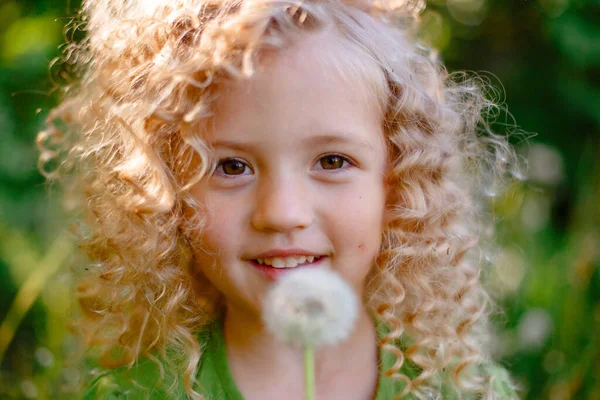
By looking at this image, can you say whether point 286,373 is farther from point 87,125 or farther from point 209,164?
point 87,125

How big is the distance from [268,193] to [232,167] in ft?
0.28

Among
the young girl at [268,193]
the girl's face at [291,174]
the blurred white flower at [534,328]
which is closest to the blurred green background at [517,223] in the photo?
the blurred white flower at [534,328]

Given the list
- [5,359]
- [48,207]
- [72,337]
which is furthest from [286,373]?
[5,359]

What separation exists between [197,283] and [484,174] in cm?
62

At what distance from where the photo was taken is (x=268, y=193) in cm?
104

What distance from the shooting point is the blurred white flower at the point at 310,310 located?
78cm

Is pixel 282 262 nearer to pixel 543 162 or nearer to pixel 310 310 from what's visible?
pixel 310 310

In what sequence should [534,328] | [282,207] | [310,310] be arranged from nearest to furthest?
[310,310] → [282,207] → [534,328]

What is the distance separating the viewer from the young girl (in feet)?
3.50

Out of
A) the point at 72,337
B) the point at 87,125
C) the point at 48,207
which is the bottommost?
the point at 72,337

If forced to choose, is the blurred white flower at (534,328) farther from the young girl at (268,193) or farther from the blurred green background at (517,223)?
the young girl at (268,193)

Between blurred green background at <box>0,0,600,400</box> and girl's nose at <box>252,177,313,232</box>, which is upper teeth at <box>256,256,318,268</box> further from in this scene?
blurred green background at <box>0,0,600,400</box>

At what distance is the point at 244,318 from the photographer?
1.27m

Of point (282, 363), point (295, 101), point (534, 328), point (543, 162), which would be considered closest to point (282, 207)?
point (295, 101)
